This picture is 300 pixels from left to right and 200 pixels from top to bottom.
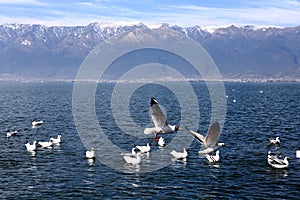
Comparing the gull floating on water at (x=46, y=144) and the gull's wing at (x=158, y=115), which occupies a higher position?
the gull's wing at (x=158, y=115)

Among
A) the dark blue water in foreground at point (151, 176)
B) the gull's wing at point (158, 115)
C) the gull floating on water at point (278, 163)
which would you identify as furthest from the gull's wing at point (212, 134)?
the gull floating on water at point (278, 163)

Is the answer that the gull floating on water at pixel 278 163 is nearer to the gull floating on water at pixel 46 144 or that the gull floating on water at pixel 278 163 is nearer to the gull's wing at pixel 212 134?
the gull's wing at pixel 212 134

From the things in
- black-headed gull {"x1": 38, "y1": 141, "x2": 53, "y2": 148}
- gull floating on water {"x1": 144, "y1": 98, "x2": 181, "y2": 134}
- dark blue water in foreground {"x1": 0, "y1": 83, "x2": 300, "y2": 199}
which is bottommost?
dark blue water in foreground {"x1": 0, "y1": 83, "x2": 300, "y2": 199}

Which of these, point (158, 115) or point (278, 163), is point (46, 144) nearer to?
point (278, 163)

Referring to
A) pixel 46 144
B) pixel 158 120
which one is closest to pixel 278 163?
pixel 158 120

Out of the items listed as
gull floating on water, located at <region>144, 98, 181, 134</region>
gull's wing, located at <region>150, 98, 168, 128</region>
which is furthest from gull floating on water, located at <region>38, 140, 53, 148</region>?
gull's wing, located at <region>150, 98, 168, 128</region>

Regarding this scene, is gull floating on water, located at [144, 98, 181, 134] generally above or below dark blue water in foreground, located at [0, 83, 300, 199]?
above

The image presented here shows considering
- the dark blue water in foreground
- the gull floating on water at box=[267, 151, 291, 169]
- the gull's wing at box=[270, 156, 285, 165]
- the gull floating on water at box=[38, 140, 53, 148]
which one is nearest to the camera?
the dark blue water in foreground

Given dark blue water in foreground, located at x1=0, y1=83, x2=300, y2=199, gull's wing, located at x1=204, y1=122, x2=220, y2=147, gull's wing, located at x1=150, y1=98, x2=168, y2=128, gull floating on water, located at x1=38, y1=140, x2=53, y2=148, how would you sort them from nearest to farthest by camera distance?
1. gull's wing, located at x1=150, y1=98, x2=168, y2=128
2. gull's wing, located at x1=204, y1=122, x2=220, y2=147
3. dark blue water in foreground, located at x1=0, y1=83, x2=300, y2=199
4. gull floating on water, located at x1=38, y1=140, x2=53, y2=148

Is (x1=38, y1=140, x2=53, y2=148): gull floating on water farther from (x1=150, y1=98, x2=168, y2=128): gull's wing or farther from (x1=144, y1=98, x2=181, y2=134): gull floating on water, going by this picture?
(x1=150, y1=98, x2=168, y2=128): gull's wing

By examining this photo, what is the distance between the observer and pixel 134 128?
267 ft

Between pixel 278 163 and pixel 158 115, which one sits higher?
pixel 158 115

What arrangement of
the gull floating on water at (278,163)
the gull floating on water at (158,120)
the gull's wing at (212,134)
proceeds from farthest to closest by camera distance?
1. the gull floating on water at (278,163)
2. the gull's wing at (212,134)
3. the gull floating on water at (158,120)

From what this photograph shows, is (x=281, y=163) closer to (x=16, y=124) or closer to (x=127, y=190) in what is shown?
(x=127, y=190)
